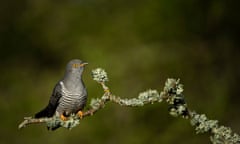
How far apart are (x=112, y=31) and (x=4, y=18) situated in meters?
1.61

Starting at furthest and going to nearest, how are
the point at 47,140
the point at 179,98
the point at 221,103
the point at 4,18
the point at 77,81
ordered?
the point at 4,18
the point at 47,140
the point at 221,103
the point at 77,81
the point at 179,98

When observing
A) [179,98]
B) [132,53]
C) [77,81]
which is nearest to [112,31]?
[132,53]

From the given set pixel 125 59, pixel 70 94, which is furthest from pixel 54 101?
pixel 125 59

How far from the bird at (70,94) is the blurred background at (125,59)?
2.74 meters

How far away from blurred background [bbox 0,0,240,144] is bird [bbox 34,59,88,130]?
2.74 m

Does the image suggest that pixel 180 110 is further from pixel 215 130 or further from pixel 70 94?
pixel 70 94

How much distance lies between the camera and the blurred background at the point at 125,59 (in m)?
6.42

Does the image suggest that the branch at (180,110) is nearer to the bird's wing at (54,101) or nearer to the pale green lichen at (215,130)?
the pale green lichen at (215,130)

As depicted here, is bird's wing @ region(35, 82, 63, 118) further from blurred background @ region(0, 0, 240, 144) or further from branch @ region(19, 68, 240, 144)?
blurred background @ region(0, 0, 240, 144)

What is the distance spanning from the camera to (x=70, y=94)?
3291mm

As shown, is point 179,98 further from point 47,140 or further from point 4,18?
point 4,18

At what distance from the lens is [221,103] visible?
6.39 metres

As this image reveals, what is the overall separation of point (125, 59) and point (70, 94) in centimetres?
338

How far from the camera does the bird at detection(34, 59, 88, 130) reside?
3211mm
